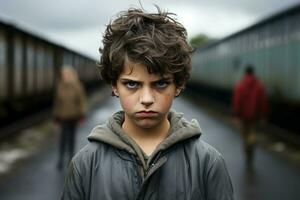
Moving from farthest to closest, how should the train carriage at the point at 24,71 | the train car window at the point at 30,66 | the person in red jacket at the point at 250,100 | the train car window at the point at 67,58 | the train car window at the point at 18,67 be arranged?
the train car window at the point at 67,58, the train car window at the point at 30,66, the train car window at the point at 18,67, the train carriage at the point at 24,71, the person in red jacket at the point at 250,100

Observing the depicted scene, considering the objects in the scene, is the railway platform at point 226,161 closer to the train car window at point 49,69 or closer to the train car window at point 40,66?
the train car window at point 40,66

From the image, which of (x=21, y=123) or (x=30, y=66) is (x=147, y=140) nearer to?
(x=21, y=123)

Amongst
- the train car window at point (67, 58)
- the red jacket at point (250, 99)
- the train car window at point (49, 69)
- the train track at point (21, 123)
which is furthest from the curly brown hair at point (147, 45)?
the train car window at point (67, 58)

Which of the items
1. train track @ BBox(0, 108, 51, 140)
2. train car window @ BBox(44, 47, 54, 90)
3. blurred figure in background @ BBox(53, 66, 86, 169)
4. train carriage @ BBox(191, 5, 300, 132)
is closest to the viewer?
blurred figure in background @ BBox(53, 66, 86, 169)

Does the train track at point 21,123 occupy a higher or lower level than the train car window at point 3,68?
lower

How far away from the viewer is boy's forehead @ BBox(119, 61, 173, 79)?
235 centimetres

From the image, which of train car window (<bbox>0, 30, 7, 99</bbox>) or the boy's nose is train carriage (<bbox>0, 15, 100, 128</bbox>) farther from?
the boy's nose

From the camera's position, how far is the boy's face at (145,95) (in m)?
2.34

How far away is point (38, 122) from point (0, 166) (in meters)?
8.83

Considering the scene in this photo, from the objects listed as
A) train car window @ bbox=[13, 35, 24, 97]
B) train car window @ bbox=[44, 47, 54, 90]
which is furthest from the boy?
train car window @ bbox=[44, 47, 54, 90]

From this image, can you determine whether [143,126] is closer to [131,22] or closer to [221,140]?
[131,22]

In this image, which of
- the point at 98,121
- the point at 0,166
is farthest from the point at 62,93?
the point at 98,121

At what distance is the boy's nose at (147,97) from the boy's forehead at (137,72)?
1.9 inches

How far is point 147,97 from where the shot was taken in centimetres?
232
